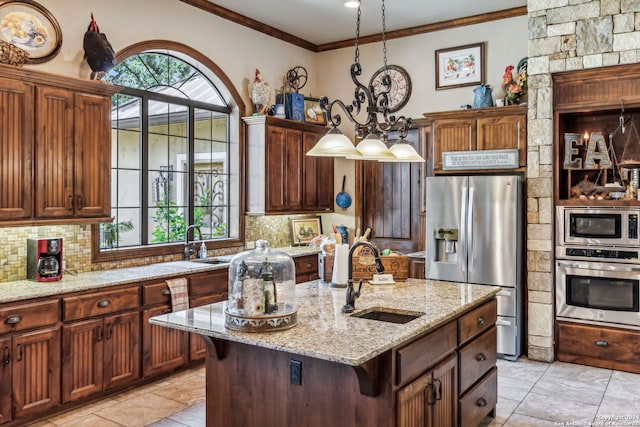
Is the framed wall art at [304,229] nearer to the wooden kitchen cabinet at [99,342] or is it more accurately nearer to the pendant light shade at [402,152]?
the wooden kitchen cabinet at [99,342]

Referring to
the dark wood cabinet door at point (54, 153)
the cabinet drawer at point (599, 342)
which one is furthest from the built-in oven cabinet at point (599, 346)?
the dark wood cabinet door at point (54, 153)

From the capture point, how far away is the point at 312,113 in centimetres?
639

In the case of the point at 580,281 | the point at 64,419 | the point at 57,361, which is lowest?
the point at 64,419

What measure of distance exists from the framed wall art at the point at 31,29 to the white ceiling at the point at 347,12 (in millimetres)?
1746

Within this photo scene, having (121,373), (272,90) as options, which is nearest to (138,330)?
(121,373)

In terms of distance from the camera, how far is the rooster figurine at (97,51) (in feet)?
13.6

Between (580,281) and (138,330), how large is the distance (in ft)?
12.3

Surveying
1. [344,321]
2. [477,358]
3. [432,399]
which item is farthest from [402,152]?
[432,399]

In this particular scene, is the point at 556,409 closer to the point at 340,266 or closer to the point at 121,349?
the point at 340,266

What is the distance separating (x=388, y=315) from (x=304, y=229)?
376 centimetres

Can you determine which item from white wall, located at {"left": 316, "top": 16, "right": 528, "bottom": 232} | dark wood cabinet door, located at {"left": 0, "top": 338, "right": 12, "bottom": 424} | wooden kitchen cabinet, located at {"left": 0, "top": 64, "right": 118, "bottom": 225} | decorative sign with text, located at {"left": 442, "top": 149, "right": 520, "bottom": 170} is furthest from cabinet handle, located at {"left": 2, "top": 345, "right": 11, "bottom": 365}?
white wall, located at {"left": 316, "top": 16, "right": 528, "bottom": 232}

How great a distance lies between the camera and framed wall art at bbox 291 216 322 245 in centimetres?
652

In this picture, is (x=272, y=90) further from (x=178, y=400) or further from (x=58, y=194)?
(x=178, y=400)

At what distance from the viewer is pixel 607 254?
4.67 m
